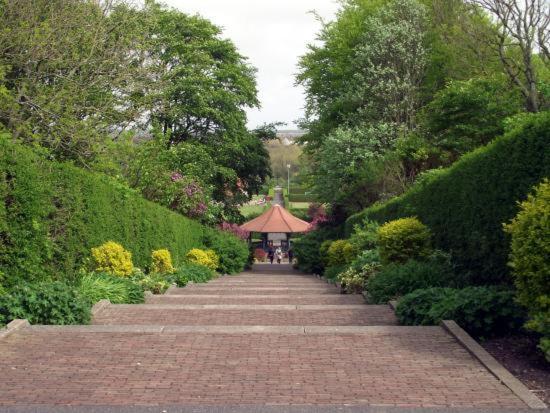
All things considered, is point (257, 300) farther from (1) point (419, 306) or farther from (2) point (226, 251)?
(2) point (226, 251)

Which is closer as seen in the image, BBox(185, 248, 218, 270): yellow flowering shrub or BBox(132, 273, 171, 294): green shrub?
BBox(132, 273, 171, 294): green shrub

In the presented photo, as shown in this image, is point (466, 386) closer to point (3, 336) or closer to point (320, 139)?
point (3, 336)

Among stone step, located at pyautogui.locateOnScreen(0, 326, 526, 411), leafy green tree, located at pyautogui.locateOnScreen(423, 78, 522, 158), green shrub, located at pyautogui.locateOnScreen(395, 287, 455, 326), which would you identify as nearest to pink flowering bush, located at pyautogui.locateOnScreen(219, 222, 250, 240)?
leafy green tree, located at pyautogui.locateOnScreen(423, 78, 522, 158)

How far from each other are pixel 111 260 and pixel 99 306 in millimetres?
3773

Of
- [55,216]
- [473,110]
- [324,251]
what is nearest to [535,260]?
[55,216]

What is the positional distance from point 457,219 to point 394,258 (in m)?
2.11

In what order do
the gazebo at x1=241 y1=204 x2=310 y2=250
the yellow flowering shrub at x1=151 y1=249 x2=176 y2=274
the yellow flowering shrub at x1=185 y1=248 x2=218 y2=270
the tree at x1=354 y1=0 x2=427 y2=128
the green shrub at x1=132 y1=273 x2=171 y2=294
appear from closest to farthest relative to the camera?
the green shrub at x1=132 y1=273 x2=171 y2=294
the yellow flowering shrub at x1=151 y1=249 x2=176 y2=274
the yellow flowering shrub at x1=185 y1=248 x2=218 y2=270
the tree at x1=354 y1=0 x2=427 y2=128
the gazebo at x1=241 y1=204 x2=310 y2=250

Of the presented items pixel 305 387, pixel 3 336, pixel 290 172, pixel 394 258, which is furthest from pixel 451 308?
pixel 290 172

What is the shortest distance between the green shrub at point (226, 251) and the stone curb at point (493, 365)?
25113mm

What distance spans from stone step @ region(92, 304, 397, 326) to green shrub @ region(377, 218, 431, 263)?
3741 mm

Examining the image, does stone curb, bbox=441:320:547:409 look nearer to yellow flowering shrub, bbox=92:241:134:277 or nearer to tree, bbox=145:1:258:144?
yellow flowering shrub, bbox=92:241:134:277

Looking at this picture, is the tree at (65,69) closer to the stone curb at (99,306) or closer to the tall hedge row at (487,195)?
the stone curb at (99,306)

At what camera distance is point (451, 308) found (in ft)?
28.5

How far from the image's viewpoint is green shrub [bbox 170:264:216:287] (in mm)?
19797
